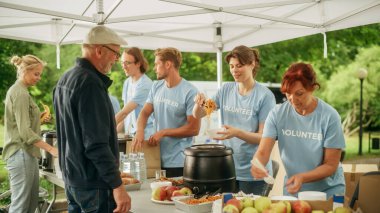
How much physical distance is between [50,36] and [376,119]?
1680cm

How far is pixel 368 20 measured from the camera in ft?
14.6

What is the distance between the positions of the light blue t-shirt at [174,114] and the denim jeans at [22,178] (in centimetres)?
131

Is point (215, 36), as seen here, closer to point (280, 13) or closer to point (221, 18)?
point (221, 18)

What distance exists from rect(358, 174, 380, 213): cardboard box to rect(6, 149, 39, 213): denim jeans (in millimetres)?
3007

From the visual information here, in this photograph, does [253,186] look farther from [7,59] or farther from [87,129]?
[7,59]

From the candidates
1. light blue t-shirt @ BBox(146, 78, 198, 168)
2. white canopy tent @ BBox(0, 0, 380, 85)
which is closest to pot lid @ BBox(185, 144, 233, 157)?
light blue t-shirt @ BBox(146, 78, 198, 168)

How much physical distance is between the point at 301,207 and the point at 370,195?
0.95 feet

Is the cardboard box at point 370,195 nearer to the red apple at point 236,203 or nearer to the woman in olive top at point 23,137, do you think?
the red apple at point 236,203

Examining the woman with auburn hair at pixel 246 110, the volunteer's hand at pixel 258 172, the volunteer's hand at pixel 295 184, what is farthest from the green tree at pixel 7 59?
the volunteer's hand at pixel 295 184

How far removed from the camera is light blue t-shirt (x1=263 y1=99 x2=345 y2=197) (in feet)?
8.30

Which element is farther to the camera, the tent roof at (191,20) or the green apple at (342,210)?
the tent roof at (191,20)

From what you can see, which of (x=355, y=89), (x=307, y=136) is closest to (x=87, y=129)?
(x=307, y=136)

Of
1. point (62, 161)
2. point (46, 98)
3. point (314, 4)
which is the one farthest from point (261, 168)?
point (46, 98)

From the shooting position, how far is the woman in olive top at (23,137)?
3857mm
